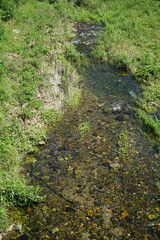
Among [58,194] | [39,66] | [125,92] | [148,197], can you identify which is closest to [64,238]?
[58,194]

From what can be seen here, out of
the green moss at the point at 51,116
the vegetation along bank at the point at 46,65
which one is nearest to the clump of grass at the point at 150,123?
the vegetation along bank at the point at 46,65

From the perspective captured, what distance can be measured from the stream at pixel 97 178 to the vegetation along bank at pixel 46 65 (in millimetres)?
547

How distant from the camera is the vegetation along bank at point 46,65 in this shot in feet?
29.8

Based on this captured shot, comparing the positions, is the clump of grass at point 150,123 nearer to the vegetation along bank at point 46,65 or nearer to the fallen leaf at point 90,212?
the vegetation along bank at point 46,65

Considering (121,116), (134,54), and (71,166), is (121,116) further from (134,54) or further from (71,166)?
(134,54)

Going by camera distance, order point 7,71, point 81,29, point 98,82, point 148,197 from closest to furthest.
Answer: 1. point 148,197
2. point 7,71
3. point 98,82
4. point 81,29

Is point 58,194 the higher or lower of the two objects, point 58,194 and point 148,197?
the lower

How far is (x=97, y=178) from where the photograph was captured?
323 inches

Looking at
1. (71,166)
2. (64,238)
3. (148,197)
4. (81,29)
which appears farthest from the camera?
(81,29)

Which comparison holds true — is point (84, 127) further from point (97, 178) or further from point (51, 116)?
point (97, 178)

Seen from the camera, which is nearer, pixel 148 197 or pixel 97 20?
pixel 148 197

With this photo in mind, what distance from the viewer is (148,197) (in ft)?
24.2

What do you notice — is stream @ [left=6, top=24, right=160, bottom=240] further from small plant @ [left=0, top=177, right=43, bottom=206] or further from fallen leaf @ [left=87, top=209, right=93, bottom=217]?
small plant @ [left=0, top=177, right=43, bottom=206]

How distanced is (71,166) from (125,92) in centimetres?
631
